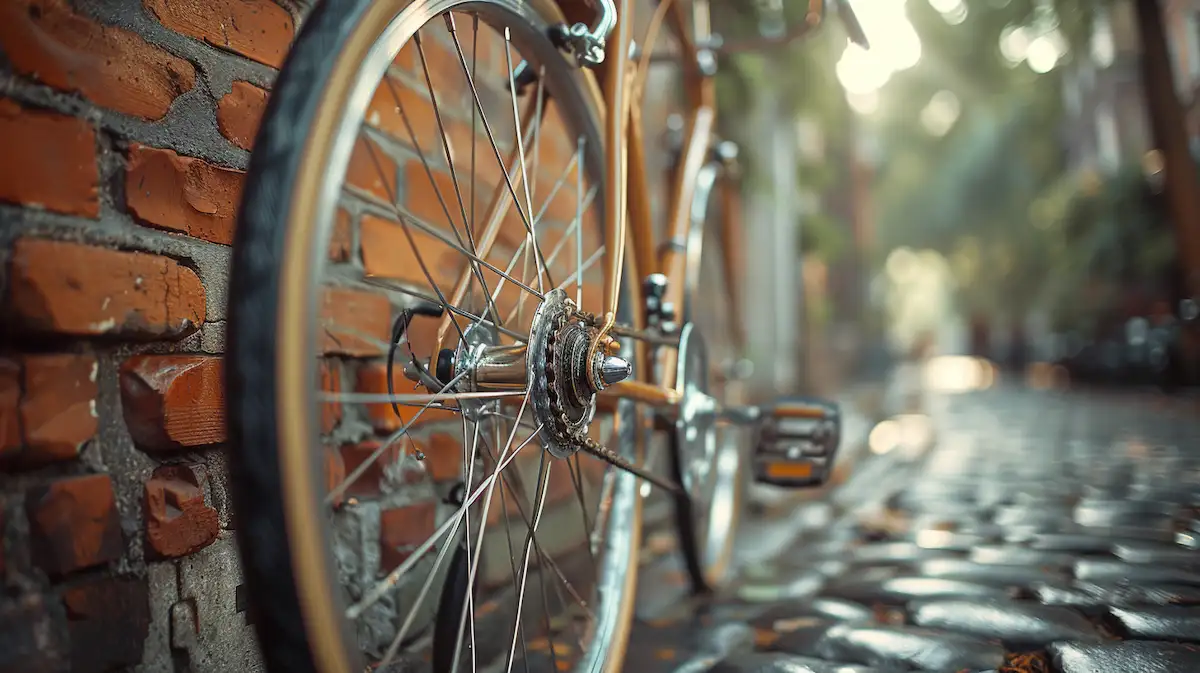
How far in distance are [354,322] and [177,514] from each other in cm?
40

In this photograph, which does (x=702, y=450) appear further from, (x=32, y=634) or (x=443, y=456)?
(x=32, y=634)

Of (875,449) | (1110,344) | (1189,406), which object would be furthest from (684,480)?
(1110,344)

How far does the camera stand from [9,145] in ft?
2.40

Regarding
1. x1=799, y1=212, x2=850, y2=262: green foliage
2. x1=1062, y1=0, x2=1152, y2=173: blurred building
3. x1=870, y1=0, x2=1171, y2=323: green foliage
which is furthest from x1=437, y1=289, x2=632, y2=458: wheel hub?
x1=1062, y1=0, x2=1152, y2=173: blurred building

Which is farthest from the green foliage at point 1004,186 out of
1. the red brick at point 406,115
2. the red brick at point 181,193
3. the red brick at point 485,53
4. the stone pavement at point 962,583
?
the red brick at point 181,193

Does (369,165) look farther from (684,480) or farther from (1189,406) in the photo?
(1189,406)

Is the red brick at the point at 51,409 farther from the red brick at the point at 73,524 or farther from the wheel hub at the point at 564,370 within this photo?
the wheel hub at the point at 564,370

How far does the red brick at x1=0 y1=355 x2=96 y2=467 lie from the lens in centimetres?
73

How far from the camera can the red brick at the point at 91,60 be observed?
75 centimetres

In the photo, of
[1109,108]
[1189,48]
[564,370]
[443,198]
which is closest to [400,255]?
[443,198]

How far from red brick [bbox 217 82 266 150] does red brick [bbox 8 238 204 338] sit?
192 millimetres

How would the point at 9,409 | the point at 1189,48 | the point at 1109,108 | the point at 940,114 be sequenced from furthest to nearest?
the point at 940,114
the point at 1109,108
the point at 1189,48
the point at 9,409

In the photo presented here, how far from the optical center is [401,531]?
1.27 metres

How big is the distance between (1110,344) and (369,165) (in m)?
10.3
